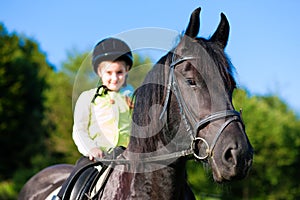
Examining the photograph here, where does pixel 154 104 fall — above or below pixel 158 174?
above

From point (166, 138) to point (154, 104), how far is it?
1.08 ft

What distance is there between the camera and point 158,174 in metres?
3.70

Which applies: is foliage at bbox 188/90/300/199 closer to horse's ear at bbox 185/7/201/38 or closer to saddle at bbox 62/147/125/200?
saddle at bbox 62/147/125/200

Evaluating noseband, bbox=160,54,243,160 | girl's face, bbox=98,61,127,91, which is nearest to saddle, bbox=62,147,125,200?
girl's face, bbox=98,61,127,91

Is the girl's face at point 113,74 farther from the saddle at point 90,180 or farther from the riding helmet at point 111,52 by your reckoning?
the saddle at point 90,180

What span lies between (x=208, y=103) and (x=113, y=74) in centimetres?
167

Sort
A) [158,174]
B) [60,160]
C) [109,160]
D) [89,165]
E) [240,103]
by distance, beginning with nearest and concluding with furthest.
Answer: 1. [158,174]
2. [109,160]
3. [89,165]
4. [240,103]
5. [60,160]

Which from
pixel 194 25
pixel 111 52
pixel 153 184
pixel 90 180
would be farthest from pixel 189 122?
pixel 111 52

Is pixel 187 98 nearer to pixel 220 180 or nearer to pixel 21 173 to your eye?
pixel 220 180

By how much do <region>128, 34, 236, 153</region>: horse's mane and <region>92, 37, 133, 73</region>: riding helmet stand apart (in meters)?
0.95

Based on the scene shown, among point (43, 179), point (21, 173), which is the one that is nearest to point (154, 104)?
point (43, 179)

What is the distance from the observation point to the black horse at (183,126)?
10.4 ft

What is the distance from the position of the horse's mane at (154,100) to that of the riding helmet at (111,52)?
95 cm

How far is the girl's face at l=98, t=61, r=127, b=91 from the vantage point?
4660 millimetres
